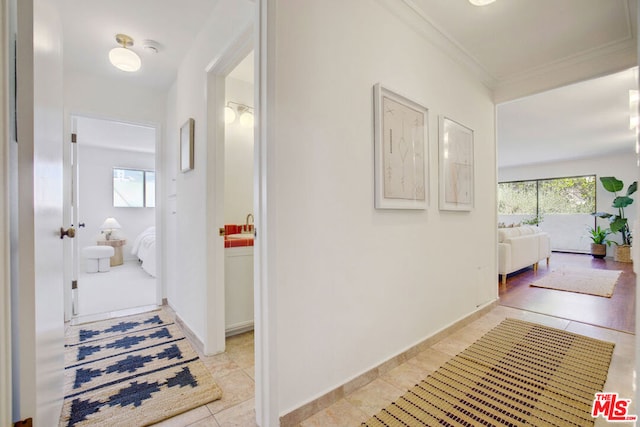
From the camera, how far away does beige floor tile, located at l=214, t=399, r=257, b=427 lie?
4.58 ft

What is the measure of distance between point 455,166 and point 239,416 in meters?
2.39

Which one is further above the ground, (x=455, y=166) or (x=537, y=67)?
(x=537, y=67)

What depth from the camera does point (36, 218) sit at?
0.99m

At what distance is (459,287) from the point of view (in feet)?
8.38

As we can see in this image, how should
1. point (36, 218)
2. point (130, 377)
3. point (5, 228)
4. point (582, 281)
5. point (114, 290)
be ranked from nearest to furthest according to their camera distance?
point (5, 228) → point (36, 218) → point (130, 377) → point (114, 290) → point (582, 281)

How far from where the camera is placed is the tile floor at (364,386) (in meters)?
1.42

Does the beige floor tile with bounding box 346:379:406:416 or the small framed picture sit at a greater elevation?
the small framed picture

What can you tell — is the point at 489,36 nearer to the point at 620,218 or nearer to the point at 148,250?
the point at 148,250

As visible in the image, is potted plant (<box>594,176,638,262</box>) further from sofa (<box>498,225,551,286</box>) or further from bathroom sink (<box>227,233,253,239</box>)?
bathroom sink (<box>227,233,253,239</box>)

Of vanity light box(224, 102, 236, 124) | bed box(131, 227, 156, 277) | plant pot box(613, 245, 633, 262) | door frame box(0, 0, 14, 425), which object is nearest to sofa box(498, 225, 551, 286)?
plant pot box(613, 245, 633, 262)

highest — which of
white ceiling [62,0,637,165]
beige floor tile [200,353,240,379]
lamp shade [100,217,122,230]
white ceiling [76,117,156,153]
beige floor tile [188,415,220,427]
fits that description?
white ceiling [62,0,637,165]

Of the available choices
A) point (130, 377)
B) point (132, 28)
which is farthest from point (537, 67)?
point (130, 377)

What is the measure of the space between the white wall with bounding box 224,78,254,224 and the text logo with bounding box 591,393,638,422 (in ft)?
9.40

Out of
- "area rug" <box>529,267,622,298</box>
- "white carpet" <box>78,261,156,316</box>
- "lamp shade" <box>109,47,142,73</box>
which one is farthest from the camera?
"area rug" <box>529,267,622,298</box>
